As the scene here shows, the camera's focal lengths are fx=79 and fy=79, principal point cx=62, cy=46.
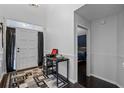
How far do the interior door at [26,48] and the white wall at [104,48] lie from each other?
Result: 283 cm

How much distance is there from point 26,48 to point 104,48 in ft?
11.2

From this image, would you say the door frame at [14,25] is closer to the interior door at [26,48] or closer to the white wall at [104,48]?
the interior door at [26,48]

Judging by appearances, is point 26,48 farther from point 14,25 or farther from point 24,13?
point 24,13

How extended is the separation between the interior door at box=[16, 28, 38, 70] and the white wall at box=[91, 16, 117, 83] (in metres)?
2.83

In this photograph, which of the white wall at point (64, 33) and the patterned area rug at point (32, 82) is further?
the white wall at point (64, 33)

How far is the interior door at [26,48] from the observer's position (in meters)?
3.63

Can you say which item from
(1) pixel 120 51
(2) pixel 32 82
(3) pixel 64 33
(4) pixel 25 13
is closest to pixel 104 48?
(1) pixel 120 51

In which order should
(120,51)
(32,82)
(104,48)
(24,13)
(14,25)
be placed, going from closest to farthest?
1. (120,51)
2. (32,82)
3. (104,48)
4. (14,25)
5. (24,13)

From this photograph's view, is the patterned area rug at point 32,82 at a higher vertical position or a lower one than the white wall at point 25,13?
lower

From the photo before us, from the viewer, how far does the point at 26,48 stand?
3.87 meters

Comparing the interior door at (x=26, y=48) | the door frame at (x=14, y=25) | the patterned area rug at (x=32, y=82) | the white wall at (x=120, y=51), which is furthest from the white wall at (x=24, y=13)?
the white wall at (x=120, y=51)

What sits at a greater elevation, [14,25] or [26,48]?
[14,25]

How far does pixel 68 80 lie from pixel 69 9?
235 centimetres

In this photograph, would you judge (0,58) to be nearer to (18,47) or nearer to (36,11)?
(18,47)
